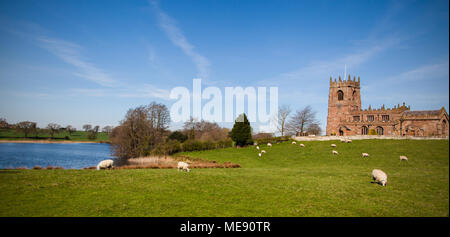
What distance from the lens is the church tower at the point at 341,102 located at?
207 feet

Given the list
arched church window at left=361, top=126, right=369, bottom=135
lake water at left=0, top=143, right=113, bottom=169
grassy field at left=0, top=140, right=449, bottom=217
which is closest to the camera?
grassy field at left=0, top=140, right=449, bottom=217

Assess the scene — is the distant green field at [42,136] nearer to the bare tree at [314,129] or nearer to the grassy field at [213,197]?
the grassy field at [213,197]

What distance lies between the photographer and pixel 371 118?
58531 millimetres

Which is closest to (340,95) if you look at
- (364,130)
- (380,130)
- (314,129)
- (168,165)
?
(364,130)

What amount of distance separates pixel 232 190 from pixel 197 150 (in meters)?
39.6

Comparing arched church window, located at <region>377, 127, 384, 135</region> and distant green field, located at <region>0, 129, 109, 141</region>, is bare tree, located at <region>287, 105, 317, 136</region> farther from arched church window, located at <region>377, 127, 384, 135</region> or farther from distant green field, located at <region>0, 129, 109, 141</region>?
distant green field, located at <region>0, 129, 109, 141</region>

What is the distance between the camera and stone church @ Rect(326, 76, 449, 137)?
157ft

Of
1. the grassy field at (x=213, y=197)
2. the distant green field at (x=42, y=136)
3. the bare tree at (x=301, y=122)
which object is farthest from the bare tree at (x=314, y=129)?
the distant green field at (x=42, y=136)

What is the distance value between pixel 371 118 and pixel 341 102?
329 inches

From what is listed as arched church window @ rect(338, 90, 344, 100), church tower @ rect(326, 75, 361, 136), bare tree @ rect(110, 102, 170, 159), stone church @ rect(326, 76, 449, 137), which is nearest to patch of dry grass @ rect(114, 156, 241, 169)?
bare tree @ rect(110, 102, 170, 159)

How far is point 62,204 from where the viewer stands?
380 inches

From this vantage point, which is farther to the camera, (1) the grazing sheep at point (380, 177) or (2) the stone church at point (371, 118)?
(2) the stone church at point (371, 118)
